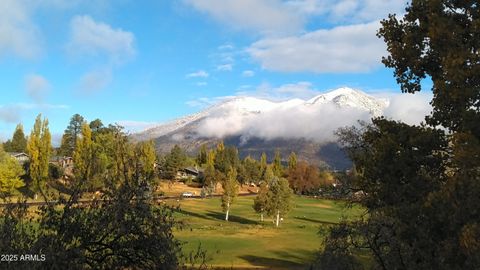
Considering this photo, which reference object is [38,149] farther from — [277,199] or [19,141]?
[19,141]

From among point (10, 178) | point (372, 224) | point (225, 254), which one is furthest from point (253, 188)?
point (372, 224)

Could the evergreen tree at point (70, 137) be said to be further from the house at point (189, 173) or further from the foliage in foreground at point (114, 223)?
the foliage in foreground at point (114, 223)

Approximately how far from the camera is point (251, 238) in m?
56.9

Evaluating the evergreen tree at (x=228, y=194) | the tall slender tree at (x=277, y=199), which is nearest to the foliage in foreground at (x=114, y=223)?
the tall slender tree at (x=277, y=199)

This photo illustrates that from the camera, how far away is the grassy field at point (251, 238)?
129ft

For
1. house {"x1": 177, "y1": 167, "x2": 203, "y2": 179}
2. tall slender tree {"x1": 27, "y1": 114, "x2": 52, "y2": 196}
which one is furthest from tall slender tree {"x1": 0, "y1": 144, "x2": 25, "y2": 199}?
house {"x1": 177, "y1": 167, "x2": 203, "y2": 179}

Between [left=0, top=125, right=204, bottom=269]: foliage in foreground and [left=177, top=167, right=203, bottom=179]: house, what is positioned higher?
[left=0, top=125, right=204, bottom=269]: foliage in foreground

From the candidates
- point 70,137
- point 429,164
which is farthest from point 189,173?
point 429,164

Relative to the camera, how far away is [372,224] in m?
12.0

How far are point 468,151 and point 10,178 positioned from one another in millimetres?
80771

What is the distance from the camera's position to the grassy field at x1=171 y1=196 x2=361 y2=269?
39.4m

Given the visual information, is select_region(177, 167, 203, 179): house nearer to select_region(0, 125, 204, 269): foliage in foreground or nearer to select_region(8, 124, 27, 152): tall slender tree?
select_region(8, 124, 27, 152): tall slender tree

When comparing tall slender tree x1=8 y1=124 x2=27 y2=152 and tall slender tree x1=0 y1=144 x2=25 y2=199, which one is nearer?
tall slender tree x1=0 y1=144 x2=25 y2=199

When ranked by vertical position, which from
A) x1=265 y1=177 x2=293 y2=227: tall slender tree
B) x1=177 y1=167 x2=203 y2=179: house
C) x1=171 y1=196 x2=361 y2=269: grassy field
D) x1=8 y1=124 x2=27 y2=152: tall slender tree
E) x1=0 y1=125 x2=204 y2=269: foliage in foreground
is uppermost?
x1=8 y1=124 x2=27 y2=152: tall slender tree
